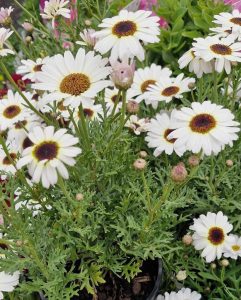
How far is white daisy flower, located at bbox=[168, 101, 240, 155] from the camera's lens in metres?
0.89

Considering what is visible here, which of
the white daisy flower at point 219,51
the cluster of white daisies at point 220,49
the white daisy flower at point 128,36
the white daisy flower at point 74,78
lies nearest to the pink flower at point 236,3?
the cluster of white daisies at point 220,49

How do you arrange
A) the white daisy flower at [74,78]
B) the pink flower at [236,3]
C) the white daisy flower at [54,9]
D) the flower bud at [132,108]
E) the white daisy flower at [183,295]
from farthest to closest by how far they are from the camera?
the pink flower at [236,3], the white daisy flower at [54,9], the white daisy flower at [183,295], the flower bud at [132,108], the white daisy flower at [74,78]

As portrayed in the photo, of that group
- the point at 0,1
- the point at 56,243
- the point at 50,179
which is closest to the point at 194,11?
the point at 56,243

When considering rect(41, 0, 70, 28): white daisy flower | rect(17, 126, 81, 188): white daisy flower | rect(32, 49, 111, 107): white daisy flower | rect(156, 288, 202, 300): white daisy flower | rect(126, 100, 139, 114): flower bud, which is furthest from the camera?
rect(41, 0, 70, 28): white daisy flower

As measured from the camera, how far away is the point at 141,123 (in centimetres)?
130

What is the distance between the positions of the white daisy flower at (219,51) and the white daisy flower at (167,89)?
0.53 ft

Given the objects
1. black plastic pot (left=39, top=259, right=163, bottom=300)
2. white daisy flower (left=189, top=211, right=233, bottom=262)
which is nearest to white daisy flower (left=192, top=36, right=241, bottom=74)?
white daisy flower (left=189, top=211, right=233, bottom=262)

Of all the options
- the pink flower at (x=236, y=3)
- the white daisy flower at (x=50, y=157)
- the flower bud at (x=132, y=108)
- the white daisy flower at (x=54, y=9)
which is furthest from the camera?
the pink flower at (x=236, y=3)

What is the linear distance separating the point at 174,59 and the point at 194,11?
0.19 metres

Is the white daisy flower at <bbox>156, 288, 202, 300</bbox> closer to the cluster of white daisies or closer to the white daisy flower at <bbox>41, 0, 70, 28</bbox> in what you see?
the cluster of white daisies

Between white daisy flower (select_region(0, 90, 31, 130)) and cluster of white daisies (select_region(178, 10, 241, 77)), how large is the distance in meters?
0.39

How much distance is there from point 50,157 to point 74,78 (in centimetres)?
21

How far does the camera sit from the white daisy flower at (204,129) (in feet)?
2.92

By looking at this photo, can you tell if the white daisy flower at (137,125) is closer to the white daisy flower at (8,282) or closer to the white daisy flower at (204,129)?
the white daisy flower at (204,129)
